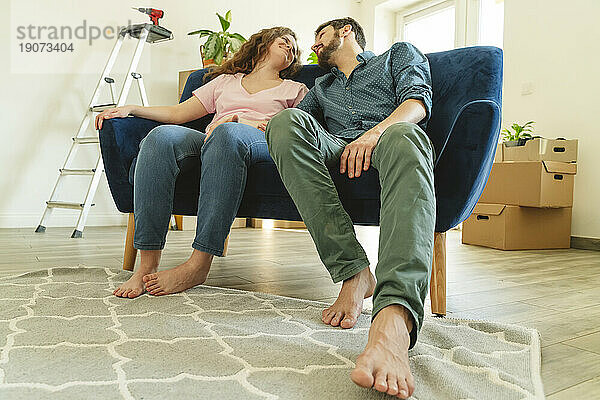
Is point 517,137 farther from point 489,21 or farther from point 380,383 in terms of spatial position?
point 380,383

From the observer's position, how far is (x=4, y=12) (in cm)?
339

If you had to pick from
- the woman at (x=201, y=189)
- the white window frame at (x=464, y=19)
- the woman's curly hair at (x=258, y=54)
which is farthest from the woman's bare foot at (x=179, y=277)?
the white window frame at (x=464, y=19)

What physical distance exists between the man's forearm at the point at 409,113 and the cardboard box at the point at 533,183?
1.82 meters

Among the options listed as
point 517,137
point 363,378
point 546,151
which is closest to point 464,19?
point 517,137

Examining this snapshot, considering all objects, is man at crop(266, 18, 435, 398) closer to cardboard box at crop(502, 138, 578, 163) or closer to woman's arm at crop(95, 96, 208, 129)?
woman's arm at crop(95, 96, 208, 129)

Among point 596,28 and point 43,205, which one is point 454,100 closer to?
point 596,28

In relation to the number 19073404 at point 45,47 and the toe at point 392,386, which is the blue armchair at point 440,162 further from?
the number 19073404 at point 45,47

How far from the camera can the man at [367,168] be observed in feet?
2.88

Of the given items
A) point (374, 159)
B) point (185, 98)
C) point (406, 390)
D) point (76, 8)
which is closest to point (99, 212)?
point (76, 8)

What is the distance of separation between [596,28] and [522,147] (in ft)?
2.84

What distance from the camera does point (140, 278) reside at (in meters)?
1.49

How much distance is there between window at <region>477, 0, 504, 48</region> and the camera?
426 cm

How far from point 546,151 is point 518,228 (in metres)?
0.52

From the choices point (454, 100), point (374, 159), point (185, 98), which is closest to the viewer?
point (374, 159)
